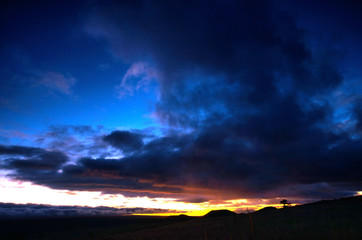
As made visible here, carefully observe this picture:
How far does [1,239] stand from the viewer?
60.2m

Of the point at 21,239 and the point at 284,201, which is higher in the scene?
the point at 284,201

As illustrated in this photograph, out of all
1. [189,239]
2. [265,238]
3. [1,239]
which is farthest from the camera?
[1,239]

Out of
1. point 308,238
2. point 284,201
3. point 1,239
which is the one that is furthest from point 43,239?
point 308,238

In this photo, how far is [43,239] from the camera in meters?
60.1

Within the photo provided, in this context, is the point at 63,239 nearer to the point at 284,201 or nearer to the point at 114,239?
the point at 114,239

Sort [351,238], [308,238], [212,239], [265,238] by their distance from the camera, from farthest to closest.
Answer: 1. [212,239]
2. [265,238]
3. [308,238]
4. [351,238]

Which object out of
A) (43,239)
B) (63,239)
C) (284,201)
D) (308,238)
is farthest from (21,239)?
(308,238)

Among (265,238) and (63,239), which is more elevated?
(265,238)

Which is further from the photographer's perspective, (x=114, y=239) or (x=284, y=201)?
(x=114, y=239)

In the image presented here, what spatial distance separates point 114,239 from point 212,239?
2030 centimetres

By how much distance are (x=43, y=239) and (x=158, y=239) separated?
42.9m

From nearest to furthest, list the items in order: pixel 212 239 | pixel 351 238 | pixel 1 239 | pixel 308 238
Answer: pixel 351 238, pixel 308 238, pixel 212 239, pixel 1 239

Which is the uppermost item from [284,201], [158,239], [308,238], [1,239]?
[284,201]

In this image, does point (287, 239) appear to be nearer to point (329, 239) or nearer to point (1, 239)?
point (329, 239)
